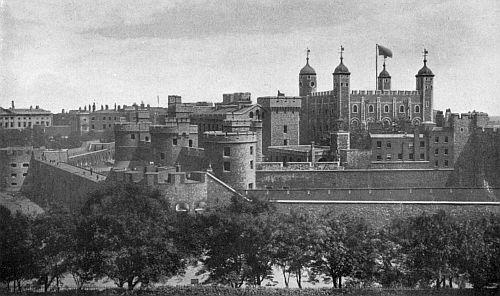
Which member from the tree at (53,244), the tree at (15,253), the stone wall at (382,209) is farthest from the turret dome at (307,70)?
the tree at (15,253)

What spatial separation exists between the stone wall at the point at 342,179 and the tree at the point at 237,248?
58.6ft

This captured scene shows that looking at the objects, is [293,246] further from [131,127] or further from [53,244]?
[131,127]

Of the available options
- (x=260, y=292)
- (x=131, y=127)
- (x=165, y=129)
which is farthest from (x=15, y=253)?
(x=131, y=127)

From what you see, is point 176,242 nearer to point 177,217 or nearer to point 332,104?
point 177,217

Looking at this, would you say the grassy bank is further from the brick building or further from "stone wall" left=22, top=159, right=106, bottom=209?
the brick building

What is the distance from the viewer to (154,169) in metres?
42.0

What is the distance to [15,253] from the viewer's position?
2742 cm

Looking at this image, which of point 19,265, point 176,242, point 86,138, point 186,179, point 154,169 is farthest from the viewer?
point 86,138

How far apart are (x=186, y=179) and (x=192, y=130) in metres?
16.0

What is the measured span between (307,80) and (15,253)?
51.1 meters

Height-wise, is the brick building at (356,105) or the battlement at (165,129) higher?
the brick building at (356,105)

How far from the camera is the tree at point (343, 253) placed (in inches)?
1119

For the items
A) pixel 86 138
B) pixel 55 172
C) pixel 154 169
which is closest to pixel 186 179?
pixel 154 169

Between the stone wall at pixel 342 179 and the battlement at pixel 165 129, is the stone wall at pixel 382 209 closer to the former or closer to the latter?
the stone wall at pixel 342 179
